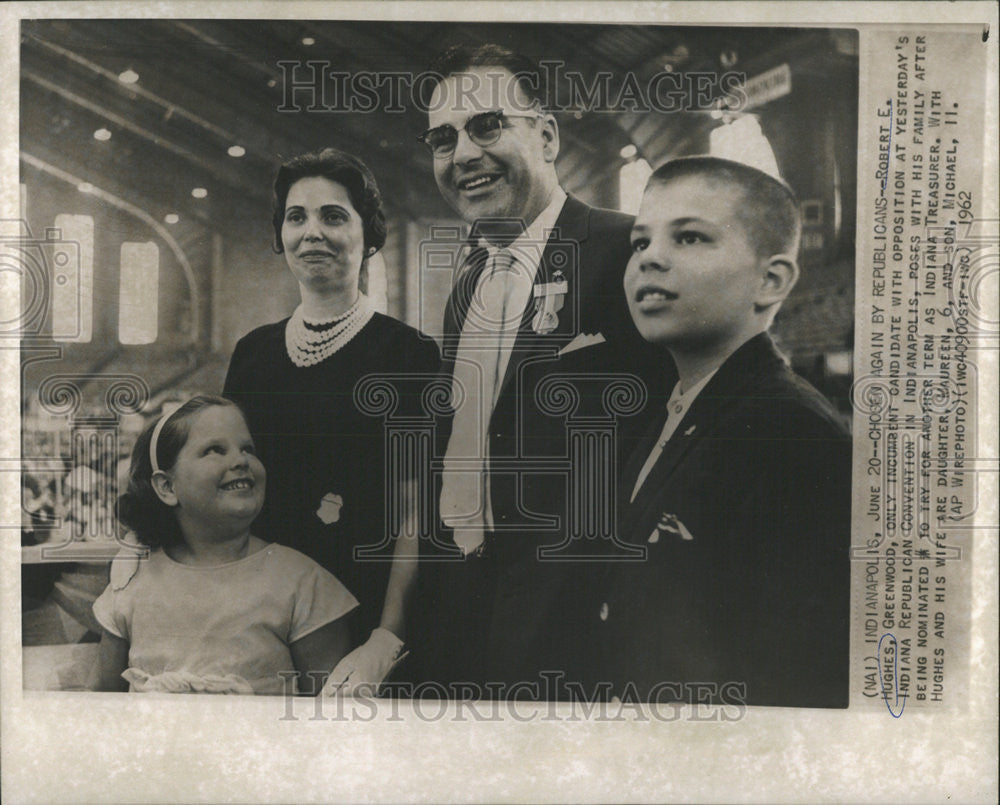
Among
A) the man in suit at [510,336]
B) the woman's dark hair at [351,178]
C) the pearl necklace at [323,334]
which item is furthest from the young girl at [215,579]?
the woman's dark hair at [351,178]

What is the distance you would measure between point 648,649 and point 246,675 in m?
0.95

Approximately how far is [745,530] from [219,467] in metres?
1.24

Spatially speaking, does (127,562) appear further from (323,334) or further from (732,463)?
(732,463)

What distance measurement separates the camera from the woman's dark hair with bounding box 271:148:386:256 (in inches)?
69.9

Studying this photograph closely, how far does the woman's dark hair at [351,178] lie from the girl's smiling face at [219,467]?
1.73ft

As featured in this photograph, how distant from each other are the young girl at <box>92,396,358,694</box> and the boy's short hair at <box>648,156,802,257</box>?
120 centimetres

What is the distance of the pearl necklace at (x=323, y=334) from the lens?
5.86 ft

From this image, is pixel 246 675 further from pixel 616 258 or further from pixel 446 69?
pixel 446 69

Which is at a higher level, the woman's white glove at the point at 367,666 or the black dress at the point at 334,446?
the black dress at the point at 334,446

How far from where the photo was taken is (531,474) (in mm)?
1765

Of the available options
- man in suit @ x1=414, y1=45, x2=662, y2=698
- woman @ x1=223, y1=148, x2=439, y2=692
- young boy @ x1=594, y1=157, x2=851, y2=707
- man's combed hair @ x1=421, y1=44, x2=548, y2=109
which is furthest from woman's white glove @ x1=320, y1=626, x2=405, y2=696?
man's combed hair @ x1=421, y1=44, x2=548, y2=109

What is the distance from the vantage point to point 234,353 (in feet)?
5.87

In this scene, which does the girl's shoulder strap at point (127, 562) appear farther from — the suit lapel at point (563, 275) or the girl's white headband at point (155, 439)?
the suit lapel at point (563, 275)

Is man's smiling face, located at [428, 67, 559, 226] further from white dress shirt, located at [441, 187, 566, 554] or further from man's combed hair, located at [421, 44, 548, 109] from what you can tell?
white dress shirt, located at [441, 187, 566, 554]
